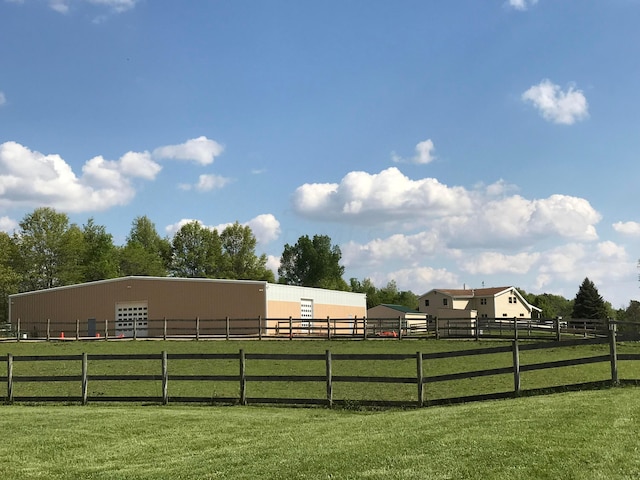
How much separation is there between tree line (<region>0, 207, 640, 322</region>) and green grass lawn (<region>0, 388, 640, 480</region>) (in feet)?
209

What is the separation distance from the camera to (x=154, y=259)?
280 feet

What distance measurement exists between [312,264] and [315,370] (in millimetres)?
88022

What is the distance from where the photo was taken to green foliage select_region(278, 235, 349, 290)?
107438mm

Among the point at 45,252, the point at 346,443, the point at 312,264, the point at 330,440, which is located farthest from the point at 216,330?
the point at 312,264

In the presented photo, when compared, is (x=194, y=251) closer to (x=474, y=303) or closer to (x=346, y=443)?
(x=474, y=303)

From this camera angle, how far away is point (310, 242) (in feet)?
359

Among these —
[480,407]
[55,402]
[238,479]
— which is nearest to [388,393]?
[480,407]

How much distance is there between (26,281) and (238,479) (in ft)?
243

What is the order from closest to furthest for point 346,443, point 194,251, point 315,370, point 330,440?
1. point 346,443
2. point 330,440
3. point 315,370
4. point 194,251

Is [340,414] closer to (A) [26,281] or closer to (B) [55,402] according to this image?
(B) [55,402]

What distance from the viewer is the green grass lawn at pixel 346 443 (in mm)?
6816

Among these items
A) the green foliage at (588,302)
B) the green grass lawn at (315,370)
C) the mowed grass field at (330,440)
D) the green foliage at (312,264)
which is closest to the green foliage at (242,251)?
the green foliage at (312,264)

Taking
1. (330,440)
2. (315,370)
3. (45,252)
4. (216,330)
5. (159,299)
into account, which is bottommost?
(315,370)

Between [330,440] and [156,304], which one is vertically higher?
[156,304]
